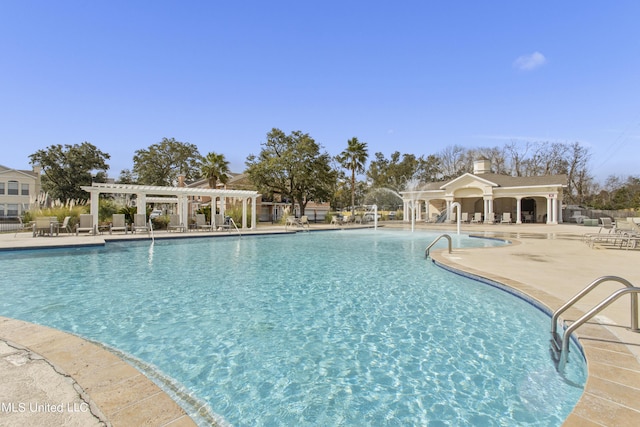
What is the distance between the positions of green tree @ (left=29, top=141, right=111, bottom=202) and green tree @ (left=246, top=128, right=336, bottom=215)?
2030 centimetres

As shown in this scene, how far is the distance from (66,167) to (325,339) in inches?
1781

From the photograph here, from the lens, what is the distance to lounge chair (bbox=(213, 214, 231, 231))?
1880 centimetres

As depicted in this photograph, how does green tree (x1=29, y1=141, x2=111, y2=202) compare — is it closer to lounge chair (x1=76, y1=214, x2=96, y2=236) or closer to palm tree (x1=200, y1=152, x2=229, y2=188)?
palm tree (x1=200, y1=152, x2=229, y2=188)

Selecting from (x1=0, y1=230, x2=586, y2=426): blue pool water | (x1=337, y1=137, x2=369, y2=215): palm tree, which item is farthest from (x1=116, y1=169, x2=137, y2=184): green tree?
(x1=0, y1=230, x2=586, y2=426): blue pool water

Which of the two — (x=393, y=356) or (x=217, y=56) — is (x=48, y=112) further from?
(x=393, y=356)

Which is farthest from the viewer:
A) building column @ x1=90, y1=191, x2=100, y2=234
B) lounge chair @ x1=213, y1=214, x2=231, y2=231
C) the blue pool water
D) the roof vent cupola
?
the roof vent cupola

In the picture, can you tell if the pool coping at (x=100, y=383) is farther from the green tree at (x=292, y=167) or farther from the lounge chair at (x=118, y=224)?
the green tree at (x=292, y=167)

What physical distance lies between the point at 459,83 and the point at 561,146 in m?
33.2

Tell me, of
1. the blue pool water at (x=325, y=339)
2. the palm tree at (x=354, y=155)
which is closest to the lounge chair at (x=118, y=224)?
the blue pool water at (x=325, y=339)

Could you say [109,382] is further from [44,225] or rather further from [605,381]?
[44,225]

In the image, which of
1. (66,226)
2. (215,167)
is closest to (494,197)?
(215,167)

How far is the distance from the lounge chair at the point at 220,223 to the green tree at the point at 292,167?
11.1 meters

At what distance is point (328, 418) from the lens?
2.51 meters

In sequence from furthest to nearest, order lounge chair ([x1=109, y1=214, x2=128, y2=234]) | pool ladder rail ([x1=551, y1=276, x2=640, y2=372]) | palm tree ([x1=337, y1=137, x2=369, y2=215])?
palm tree ([x1=337, y1=137, x2=369, y2=215]) < lounge chair ([x1=109, y1=214, x2=128, y2=234]) < pool ladder rail ([x1=551, y1=276, x2=640, y2=372])
